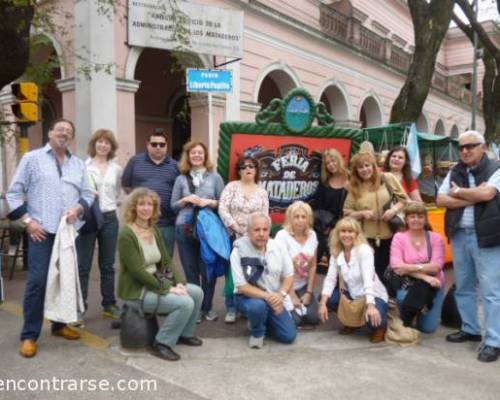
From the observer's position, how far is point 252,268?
4.12m

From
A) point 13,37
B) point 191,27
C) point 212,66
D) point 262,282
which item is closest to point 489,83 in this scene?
point 212,66

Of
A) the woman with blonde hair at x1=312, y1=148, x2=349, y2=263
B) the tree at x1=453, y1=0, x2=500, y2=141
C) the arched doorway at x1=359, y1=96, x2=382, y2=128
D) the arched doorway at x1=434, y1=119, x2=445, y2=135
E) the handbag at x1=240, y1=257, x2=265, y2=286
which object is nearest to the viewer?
the handbag at x1=240, y1=257, x2=265, y2=286

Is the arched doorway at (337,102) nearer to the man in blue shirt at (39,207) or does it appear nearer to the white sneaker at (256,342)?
the white sneaker at (256,342)

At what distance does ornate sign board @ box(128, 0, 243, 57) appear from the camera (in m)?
9.37

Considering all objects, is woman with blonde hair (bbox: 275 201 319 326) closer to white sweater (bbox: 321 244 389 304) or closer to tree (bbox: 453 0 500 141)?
white sweater (bbox: 321 244 389 304)

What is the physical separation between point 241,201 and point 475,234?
2.00 m

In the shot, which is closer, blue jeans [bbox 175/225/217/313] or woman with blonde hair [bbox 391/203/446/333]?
woman with blonde hair [bbox 391/203/446/333]

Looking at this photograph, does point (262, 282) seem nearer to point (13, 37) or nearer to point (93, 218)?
point (93, 218)

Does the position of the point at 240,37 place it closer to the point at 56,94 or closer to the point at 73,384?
the point at 56,94

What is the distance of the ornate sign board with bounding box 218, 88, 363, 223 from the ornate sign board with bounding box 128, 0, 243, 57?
167 inches

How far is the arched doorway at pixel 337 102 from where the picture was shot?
16.2 m

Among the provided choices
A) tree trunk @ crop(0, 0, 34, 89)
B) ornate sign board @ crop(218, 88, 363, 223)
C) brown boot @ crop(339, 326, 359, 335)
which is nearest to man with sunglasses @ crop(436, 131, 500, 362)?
brown boot @ crop(339, 326, 359, 335)

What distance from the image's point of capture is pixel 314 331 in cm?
456

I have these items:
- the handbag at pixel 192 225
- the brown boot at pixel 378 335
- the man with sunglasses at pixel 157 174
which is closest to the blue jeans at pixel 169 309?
the handbag at pixel 192 225
